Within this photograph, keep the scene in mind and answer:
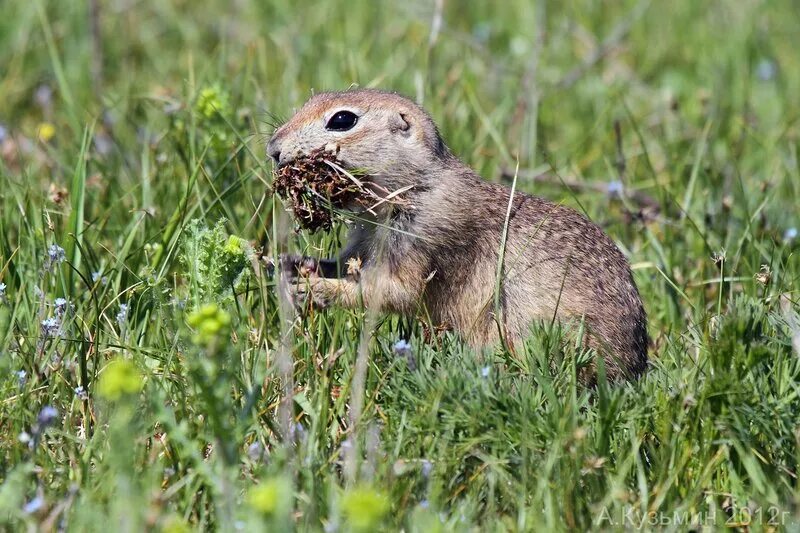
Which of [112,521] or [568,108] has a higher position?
[568,108]

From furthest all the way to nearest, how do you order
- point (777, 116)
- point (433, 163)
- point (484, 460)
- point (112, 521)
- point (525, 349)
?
1. point (777, 116)
2. point (433, 163)
3. point (525, 349)
4. point (484, 460)
5. point (112, 521)

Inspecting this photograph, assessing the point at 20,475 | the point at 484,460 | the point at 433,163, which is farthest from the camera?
the point at 433,163

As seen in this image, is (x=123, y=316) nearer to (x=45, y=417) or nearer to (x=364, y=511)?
(x=45, y=417)

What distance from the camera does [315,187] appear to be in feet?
13.8

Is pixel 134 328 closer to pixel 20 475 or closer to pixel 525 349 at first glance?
pixel 20 475

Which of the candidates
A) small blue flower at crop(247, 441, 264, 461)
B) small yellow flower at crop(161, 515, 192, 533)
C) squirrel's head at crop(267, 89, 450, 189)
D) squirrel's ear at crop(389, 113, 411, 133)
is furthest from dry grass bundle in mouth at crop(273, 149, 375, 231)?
small yellow flower at crop(161, 515, 192, 533)

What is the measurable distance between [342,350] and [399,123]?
1.24 m

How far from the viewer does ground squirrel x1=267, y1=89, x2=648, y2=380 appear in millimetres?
4332

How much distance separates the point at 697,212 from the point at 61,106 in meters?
3.82

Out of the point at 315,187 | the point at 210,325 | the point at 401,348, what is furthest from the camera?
the point at 315,187

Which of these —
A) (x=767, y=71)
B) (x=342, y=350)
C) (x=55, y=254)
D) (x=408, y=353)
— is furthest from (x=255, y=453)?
(x=767, y=71)

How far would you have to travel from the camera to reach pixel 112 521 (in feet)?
9.20

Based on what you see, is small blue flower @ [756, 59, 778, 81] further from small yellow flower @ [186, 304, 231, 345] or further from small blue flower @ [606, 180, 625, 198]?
small yellow flower @ [186, 304, 231, 345]

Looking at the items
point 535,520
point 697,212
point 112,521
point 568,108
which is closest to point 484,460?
point 535,520
